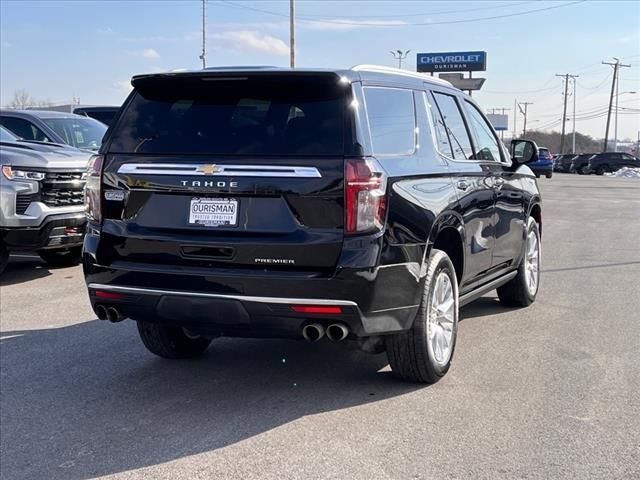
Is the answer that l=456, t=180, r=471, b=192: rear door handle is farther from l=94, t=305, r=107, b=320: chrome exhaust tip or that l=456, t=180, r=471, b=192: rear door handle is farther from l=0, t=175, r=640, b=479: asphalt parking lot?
l=94, t=305, r=107, b=320: chrome exhaust tip

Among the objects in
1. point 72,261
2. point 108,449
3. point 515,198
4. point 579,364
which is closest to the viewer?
point 108,449

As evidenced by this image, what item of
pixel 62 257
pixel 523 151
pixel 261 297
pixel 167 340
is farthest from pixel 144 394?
pixel 62 257

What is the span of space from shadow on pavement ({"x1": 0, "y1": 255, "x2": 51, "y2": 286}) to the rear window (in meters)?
5.03

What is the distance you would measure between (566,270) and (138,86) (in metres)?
6.51

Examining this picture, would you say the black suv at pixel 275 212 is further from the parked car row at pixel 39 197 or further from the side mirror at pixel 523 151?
the parked car row at pixel 39 197

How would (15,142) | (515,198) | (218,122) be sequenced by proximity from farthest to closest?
(15,142) → (515,198) → (218,122)

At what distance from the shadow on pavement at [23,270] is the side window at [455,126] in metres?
5.70

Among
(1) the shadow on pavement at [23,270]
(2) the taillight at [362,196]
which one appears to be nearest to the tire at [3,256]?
(1) the shadow on pavement at [23,270]

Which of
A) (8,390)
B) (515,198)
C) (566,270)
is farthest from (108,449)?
(566,270)

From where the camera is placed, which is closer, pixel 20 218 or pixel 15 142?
pixel 20 218

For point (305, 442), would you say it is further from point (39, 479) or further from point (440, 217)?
point (440, 217)

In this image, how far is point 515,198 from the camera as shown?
21.7ft

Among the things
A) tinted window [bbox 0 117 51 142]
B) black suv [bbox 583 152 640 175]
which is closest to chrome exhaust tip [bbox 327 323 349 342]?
tinted window [bbox 0 117 51 142]

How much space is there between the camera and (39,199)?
852 centimetres
